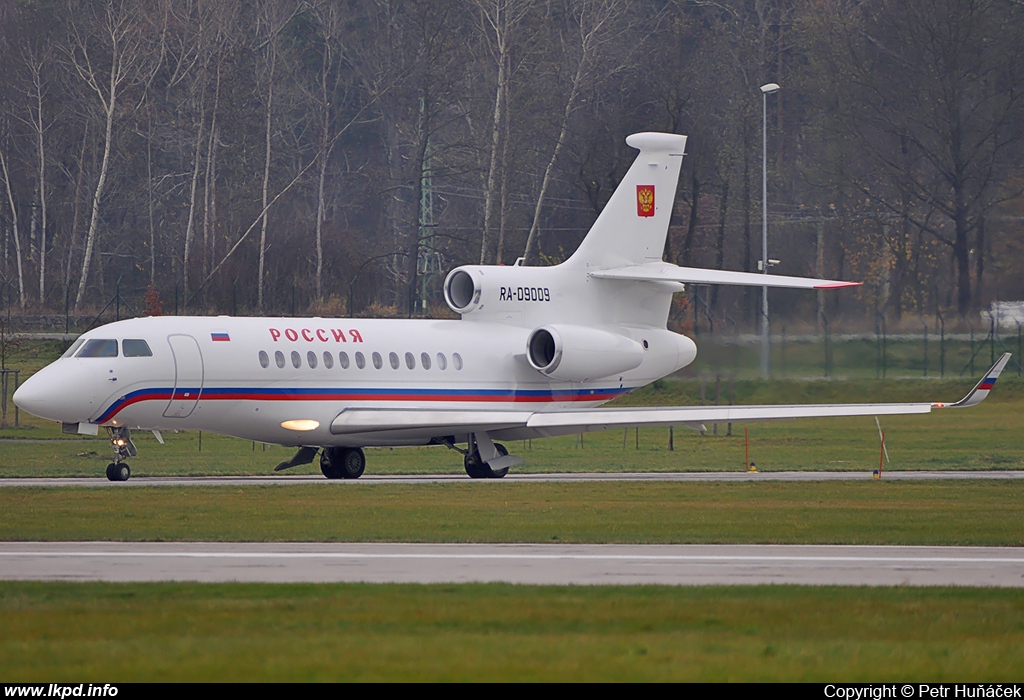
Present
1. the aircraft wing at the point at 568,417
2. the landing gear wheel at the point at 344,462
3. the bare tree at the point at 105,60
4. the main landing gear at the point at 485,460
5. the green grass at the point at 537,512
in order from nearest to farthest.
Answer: the green grass at the point at 537,512 < the aircraft wing at the point at 568,417 < the landing gear wheel at the point at 344,462 < the main landing gear at the point at 485,460 < the bare tree at the point at 105,60

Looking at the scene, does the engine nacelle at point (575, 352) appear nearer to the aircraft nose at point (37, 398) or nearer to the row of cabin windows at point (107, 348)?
the row of cabin windows at point (107, 348)

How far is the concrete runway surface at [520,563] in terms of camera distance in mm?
15109

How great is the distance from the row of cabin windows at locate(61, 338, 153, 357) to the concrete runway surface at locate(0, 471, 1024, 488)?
7.48ft

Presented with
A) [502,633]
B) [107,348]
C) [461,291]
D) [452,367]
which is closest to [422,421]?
[452,367]

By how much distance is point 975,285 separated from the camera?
56.5 m

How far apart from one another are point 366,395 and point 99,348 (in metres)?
5.41

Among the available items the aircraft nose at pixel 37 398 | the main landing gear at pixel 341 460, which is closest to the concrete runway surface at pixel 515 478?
the main landing gear at pixel 341 460

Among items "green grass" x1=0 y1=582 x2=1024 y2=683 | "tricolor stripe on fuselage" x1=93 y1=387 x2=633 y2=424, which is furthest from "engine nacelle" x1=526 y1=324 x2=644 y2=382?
"green grass" x1=0 y1=582 x2=1024 y2=683

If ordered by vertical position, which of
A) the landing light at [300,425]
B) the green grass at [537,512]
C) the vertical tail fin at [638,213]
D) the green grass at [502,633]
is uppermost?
the vertical tail fin at [638,213]

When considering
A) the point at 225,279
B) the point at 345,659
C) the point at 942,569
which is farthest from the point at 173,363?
the point at 225,279

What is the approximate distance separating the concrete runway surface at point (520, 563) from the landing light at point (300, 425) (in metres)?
10.7

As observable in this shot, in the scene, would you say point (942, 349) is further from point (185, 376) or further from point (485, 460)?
point (185, 376)

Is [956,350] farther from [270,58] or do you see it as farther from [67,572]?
[67,572]

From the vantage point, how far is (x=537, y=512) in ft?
73.5
